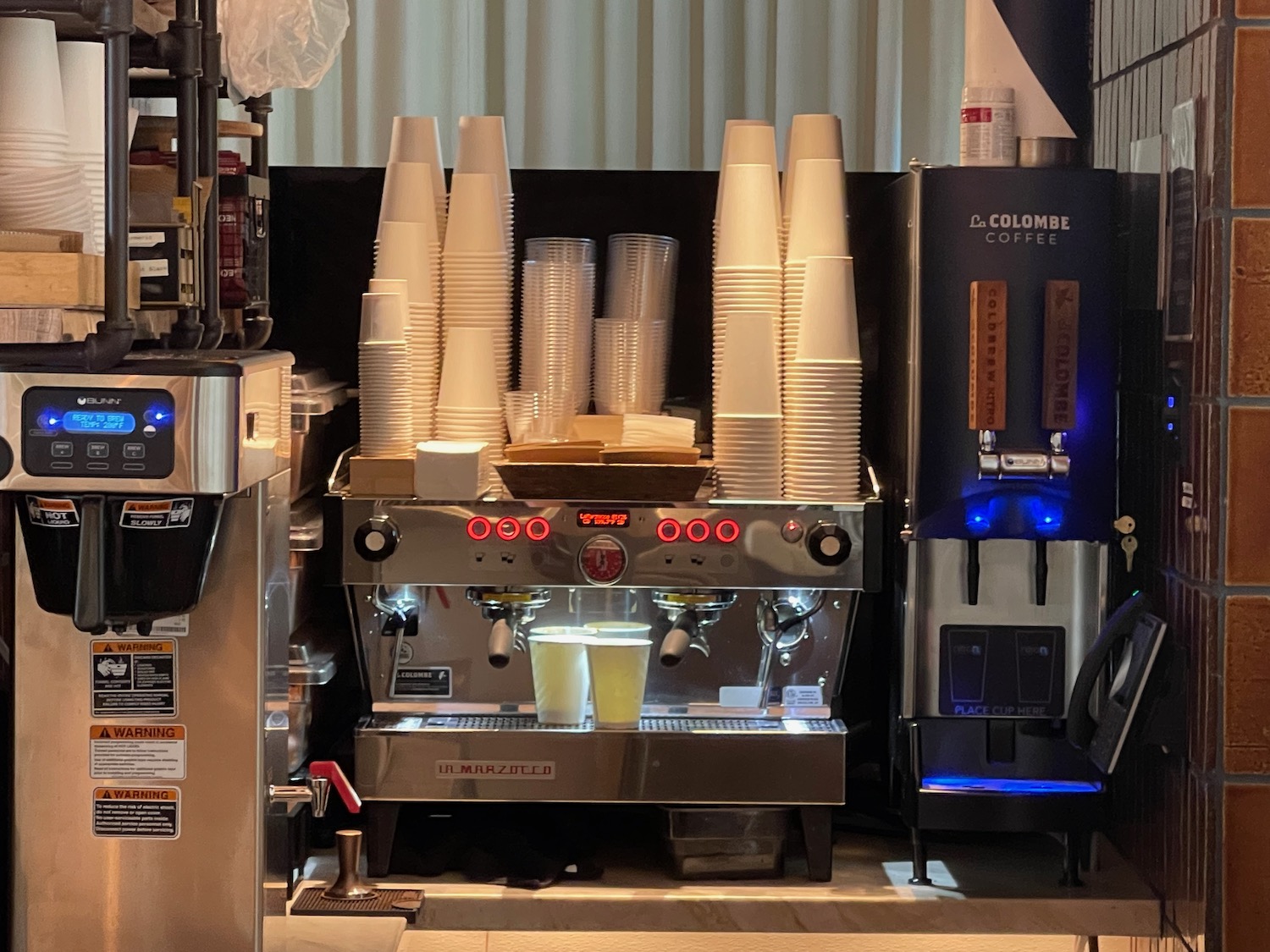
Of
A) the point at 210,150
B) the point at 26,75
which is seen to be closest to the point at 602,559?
the point at 210,150

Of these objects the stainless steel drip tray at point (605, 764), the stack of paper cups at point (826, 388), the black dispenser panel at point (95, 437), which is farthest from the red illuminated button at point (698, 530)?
the black dispenser panel at point (95, 437)

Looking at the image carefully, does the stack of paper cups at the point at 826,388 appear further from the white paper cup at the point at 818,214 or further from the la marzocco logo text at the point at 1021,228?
the la marzocco logo text at the point at 1021,228

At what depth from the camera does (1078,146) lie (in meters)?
2.14

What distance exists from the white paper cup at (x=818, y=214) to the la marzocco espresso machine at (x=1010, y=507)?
0.10 meters

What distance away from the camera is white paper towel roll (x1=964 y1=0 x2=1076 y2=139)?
2.10 m

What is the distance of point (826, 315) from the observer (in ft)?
6.91

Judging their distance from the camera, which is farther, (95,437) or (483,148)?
(483,148)

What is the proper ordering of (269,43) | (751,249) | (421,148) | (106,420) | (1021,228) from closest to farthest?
1. (106,420)
2. (269,43)
3. (1021,228)
4. (751,249)
5. (421,148)

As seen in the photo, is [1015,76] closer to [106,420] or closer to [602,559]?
[602,559]

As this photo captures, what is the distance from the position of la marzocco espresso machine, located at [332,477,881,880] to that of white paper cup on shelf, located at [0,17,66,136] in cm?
78

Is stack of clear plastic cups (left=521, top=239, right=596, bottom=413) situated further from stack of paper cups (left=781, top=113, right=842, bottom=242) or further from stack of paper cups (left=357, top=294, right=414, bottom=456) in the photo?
stack of paper cups (left=781, top=113, right=842, bottom=242)

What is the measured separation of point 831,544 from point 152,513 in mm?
925

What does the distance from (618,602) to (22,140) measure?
3.36ft

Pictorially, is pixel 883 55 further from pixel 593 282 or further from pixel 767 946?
pixel 767 946
